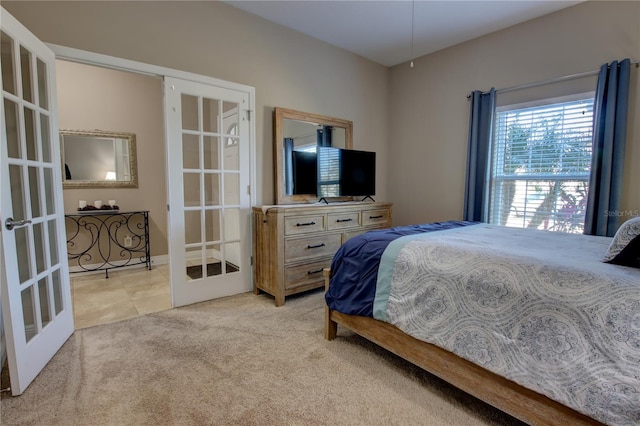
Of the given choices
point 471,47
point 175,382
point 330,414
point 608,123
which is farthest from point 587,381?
point 471,47

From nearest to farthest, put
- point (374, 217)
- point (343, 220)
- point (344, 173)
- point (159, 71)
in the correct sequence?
point (159, 71), point (343, 220), point (374, 217), point (344, 173)

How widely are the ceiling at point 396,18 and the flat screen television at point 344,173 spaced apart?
51.5 inches

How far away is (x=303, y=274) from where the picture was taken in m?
3.04

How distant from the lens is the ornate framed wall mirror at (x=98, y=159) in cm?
384

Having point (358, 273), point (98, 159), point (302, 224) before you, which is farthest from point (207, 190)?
point (98, 159)

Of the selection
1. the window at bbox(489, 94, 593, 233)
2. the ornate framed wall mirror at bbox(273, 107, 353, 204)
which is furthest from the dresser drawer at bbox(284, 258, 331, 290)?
the window at bbox(489, 94, 593, 233)

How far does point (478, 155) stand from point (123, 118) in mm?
4489

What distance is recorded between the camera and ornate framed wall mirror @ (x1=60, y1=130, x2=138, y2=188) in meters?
3.84

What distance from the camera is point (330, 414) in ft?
5.00

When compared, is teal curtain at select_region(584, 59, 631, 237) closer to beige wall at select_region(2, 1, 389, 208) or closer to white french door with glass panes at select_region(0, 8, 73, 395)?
beige wall at select_region(2, 1, 389, 208)

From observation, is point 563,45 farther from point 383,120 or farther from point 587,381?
point 587,381

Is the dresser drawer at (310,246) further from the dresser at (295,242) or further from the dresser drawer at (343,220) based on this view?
the dresser drawer at (343,220)

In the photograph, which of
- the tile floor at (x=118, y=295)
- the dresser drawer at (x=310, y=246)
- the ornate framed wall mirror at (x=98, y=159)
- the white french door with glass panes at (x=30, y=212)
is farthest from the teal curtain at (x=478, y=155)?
the ornate framed wall mirror at (x=98, y=159)

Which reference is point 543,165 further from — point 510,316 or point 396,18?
point 510,316
